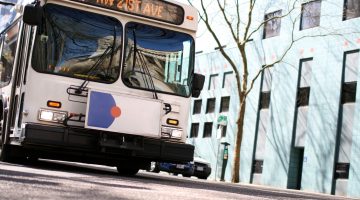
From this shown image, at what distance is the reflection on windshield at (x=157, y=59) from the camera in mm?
12680

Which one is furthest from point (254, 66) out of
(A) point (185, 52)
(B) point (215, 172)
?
(A) point (185, 52)

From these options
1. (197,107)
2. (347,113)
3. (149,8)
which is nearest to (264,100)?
(347,113)

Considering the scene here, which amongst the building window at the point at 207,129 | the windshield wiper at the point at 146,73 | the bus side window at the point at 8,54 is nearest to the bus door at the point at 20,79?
the bus side window at the point at 8,54

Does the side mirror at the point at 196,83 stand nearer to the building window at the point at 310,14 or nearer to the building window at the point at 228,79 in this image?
the building window at the point at 310,14

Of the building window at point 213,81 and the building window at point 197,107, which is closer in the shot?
the building window at point 213,81

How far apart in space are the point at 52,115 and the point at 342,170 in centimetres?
2162

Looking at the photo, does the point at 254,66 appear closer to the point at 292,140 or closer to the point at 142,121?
the point at 292,140

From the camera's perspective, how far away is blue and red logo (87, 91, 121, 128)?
38.8 feet

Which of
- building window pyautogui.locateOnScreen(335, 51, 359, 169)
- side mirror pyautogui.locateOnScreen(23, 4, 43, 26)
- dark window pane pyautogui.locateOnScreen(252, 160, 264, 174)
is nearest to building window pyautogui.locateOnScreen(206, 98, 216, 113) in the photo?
dark window pane pyautogui.locateOnScreen(252, 160, 264, 174)

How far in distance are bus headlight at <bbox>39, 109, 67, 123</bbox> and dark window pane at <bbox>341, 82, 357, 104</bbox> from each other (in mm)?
21564

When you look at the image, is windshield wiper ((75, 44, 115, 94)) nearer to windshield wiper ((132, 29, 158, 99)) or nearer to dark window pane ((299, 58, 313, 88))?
windshield wiper ((132, 29, 158, 99))

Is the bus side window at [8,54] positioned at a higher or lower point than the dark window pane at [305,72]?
lower

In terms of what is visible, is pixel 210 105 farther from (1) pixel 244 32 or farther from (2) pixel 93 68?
(2) pixel 93 68

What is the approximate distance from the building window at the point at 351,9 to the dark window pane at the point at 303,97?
4.38 m
